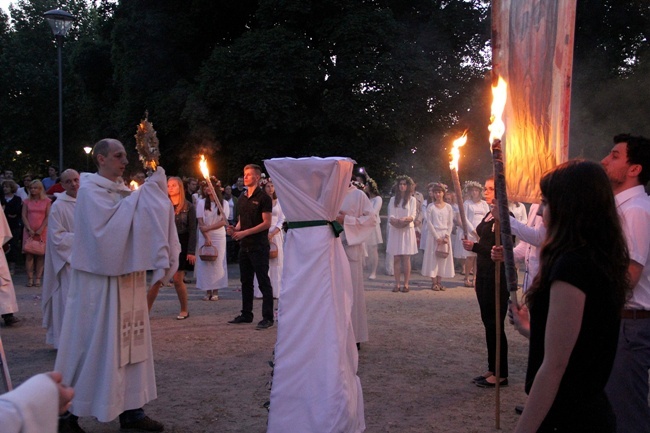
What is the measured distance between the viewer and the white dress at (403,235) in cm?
1397

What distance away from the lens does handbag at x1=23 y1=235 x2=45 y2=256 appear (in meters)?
13.6

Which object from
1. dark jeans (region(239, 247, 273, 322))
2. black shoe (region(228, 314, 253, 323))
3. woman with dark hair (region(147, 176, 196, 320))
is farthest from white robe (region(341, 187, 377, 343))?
woman with dark hair (region(147, 176, 196, 320))

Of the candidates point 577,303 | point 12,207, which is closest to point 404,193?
point 12,207

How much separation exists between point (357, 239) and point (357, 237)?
0.03 metres

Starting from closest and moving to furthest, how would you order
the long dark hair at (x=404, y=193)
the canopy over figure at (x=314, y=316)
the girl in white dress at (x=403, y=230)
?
the canopy over figure at (x=314, y=316) → the girl in white dress at (x=403, y=230) → the long dark hair at (x=404, y=193)

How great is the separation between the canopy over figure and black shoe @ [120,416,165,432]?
1040mm

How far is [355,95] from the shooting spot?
20844 millimetres

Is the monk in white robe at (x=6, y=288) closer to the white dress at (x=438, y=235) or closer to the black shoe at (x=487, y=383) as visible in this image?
the black shoe at (x=487, y=383)

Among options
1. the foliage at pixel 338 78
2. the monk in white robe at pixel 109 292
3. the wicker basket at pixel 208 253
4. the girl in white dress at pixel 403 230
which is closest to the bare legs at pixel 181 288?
the wicker basket at pixel 208 253

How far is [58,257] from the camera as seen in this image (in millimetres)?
7789

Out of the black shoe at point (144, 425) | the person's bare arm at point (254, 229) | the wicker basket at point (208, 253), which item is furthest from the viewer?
the wicker basket at point (208, 253)

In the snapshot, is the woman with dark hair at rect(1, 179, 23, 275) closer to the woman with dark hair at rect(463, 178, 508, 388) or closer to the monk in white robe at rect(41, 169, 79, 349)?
the monk in white robe at rect(41, 169, 79, 349)

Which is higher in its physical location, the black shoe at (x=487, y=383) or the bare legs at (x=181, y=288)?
the bare legs at (x=181, y=288)

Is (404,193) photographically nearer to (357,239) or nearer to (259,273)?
(259,273)
